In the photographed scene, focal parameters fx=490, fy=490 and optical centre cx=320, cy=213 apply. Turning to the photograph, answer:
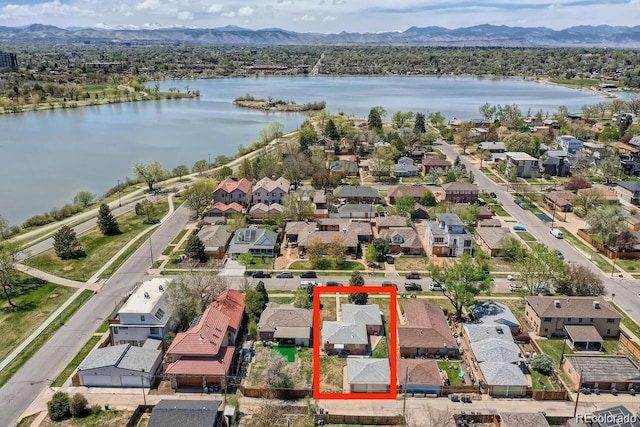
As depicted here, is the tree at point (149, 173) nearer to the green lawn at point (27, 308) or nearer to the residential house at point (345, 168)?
the residential house at point (345, 168)

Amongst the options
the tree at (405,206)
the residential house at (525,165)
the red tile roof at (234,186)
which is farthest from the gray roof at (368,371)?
the residential house at (525,165)

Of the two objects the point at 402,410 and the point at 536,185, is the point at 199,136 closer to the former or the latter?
the point at 536,185

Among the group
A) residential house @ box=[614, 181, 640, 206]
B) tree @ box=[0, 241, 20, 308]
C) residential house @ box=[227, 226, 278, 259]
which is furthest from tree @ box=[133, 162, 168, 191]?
residential house @ box=[614, 181, 640, 206]

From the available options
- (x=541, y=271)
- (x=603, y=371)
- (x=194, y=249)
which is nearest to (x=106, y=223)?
(x=194, y=249)

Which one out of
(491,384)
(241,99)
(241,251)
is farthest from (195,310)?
(241,99)

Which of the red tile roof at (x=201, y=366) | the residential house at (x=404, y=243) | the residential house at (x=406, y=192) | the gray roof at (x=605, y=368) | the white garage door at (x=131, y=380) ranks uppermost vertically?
the residential house at (x=406, y=192)

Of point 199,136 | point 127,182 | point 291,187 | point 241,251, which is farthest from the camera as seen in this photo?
point 199,136
